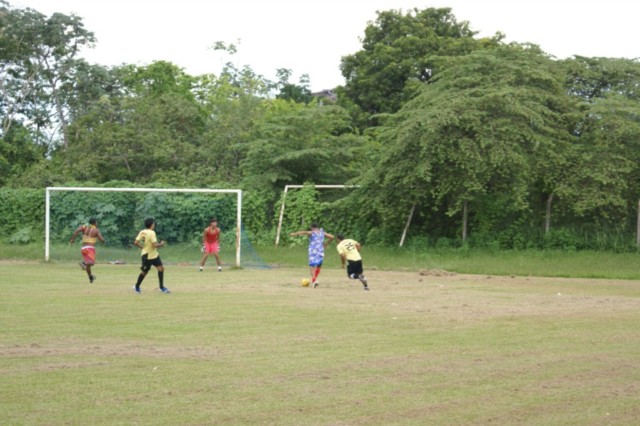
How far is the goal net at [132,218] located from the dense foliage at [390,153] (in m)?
0.08

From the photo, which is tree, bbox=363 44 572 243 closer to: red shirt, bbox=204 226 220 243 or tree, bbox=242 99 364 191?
tree, bbox=242 99 364 191

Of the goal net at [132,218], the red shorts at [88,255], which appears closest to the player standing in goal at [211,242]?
the goal net at [132,218]

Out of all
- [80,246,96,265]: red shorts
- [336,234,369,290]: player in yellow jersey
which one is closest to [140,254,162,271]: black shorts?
[80,246,96,265]: red shorts

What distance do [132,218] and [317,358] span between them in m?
23.3

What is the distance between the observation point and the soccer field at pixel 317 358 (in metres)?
8.80

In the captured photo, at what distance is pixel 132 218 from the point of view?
111 feet

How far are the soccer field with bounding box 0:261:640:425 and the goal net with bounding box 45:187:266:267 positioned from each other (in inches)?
457

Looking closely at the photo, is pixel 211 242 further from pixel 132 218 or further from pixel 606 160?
pixel 606 160

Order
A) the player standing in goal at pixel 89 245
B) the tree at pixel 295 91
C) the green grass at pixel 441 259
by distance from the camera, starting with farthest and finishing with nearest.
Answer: the tree at pixel 295 91 < the green grass at pixel 441 259 < the player standing in goal at pixel 89 245

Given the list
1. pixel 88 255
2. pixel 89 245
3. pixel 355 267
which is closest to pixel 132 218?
pixel 89 245

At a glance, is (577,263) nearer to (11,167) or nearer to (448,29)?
(448,29)

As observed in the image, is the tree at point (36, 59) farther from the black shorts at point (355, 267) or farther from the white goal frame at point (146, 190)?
the black shorts at point (355, 267)

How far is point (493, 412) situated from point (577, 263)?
21569 mm

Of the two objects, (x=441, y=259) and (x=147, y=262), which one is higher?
(x=147, y=262)
